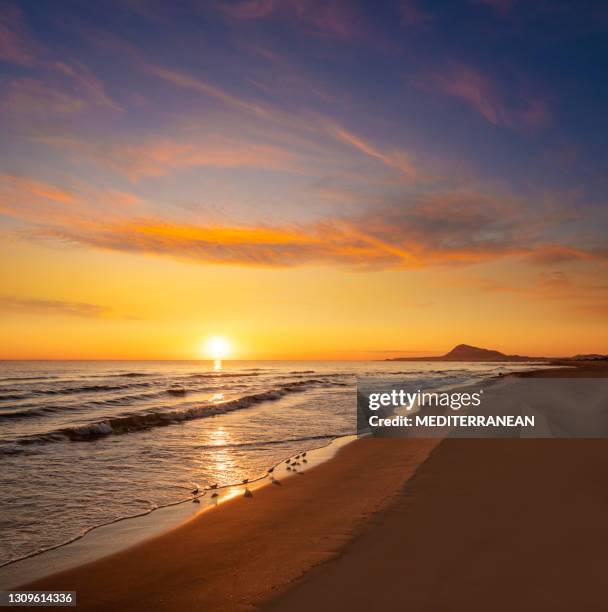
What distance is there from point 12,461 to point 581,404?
25350 mm

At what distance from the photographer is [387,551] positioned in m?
6.79

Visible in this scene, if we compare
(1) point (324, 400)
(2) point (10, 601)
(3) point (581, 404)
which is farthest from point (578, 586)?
(1) point (324, 400)

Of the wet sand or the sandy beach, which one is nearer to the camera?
the sandy beach

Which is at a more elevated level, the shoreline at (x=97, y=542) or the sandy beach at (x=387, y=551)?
the sandy beach at (x=387, y=551)

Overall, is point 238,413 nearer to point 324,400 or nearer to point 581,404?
point 324,400

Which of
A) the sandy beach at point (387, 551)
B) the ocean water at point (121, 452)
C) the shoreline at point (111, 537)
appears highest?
the sandy beach at point (387, 551)

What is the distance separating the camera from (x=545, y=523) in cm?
768

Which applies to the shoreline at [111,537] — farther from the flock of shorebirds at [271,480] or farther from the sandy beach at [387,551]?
the sandy beach at [387,551]

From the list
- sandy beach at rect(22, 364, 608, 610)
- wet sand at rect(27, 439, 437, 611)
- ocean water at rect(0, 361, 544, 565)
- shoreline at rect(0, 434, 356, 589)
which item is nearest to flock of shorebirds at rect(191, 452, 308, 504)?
shoreline at rect(0, 434, 356, 589)

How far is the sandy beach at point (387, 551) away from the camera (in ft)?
18.2

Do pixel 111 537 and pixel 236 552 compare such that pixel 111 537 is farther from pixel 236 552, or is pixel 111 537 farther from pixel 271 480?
pixel 271 480

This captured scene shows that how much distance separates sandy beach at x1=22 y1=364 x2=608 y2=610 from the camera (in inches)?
→ 218

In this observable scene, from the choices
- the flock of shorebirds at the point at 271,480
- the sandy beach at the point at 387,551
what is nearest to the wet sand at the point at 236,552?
the sandy beach at the point at 387,551

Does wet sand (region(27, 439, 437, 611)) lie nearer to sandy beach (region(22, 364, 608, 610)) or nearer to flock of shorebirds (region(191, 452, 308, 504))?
sandy beach (region(22, 364, 608, 610))
